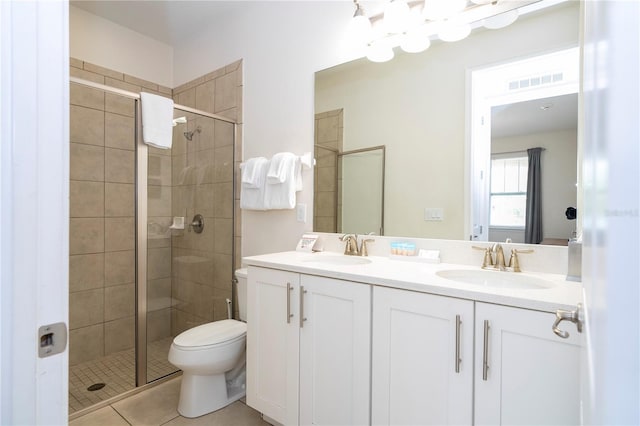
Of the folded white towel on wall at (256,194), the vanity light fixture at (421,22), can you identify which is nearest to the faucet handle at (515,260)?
the vanity light fixture at (421,22)

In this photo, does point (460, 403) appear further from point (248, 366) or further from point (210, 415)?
point (210, 415)

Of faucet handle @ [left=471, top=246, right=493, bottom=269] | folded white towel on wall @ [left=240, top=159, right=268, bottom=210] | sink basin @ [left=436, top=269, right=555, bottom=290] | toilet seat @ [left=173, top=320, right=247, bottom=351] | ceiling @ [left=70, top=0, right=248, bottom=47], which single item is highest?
ceiling @ [left=70, top=0, right=248, bottom=47]

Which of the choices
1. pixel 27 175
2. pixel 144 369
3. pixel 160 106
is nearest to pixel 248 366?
pixel 144 369

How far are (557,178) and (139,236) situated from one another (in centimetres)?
234

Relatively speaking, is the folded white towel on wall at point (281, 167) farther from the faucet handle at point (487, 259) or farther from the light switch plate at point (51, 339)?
the light switch plate at point (51, 339)

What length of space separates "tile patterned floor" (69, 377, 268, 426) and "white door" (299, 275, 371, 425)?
51 centimetres

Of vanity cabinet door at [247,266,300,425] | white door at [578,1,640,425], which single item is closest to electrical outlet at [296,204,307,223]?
vanity cabinet door at [247,266,300,425]

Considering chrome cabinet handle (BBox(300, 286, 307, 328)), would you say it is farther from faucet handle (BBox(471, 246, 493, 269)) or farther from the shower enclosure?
the shower enclosure

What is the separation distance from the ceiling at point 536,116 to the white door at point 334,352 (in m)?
0.98

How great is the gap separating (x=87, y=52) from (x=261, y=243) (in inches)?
79.5

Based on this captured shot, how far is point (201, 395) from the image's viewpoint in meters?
1.80

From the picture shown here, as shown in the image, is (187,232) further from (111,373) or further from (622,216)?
(622,216)

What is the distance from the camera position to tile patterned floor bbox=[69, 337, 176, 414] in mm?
1965

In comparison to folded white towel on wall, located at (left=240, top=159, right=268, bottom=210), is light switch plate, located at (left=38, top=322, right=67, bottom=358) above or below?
below
